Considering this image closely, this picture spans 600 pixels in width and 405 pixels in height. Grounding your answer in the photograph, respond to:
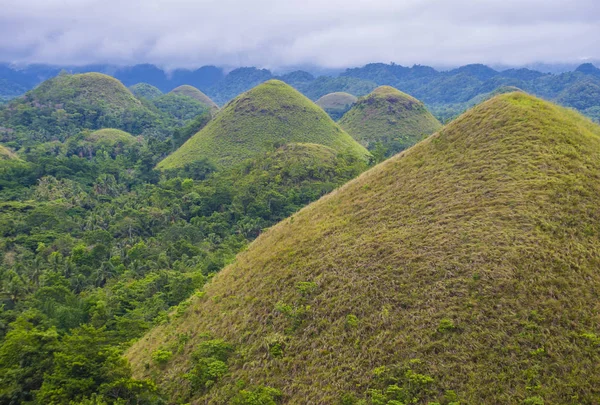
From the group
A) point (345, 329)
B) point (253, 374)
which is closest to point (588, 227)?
point (345, 329)

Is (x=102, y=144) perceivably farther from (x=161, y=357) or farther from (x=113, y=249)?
(x=161, y=357)

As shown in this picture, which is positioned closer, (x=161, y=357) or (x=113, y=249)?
(x=161, y=357)

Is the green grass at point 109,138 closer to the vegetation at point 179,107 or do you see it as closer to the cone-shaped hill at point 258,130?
the cone-shaped hill at point 258,130

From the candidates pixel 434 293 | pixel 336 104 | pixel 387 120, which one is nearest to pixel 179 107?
pixel 336 104

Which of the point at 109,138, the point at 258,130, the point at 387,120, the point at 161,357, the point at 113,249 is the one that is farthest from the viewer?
the point at 387,120

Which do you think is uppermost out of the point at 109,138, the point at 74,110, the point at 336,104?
the point at 74,110

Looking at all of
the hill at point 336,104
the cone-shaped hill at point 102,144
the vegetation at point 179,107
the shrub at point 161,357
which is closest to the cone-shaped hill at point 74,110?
the cone-shaped hill at point 102,144
